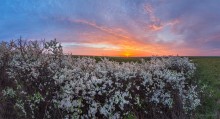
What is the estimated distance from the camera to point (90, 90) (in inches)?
329

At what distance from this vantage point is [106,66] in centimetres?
966

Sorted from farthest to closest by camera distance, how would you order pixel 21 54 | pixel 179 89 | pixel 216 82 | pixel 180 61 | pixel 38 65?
pixel 216 82 → pixel 180 61 → pixel 21 54 → pixel 179 89 → pixel 38 65

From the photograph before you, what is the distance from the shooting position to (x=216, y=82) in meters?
17.0

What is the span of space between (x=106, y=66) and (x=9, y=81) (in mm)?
3122

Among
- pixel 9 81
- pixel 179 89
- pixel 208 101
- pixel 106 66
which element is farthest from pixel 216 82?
pixel 9 81

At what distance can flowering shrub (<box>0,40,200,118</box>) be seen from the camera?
8.41m

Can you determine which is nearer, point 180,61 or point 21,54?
point 21,54

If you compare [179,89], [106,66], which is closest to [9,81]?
[106,66]

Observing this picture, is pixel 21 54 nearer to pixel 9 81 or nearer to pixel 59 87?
pixel 9 81

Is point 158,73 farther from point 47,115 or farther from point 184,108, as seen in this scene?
point 47,115

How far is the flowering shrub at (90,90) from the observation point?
331 inches

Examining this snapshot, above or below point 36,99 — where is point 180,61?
above

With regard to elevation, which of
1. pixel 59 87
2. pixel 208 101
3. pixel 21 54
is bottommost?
pixel 208 101

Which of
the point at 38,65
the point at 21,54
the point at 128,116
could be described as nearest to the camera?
the point at 128,116
